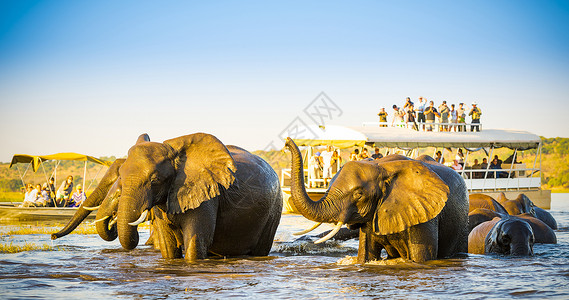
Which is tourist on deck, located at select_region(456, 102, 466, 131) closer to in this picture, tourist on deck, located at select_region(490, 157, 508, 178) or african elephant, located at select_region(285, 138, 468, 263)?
tourist on deck, located at select_region(490, 157, 508, 178)

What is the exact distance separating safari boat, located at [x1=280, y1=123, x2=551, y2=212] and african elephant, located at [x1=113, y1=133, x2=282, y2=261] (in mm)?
16322

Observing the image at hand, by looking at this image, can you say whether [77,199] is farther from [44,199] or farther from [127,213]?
[127,213]

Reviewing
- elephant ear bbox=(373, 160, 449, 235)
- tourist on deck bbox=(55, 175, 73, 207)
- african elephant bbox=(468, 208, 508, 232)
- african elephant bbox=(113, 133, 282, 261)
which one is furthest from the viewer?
tourist on deck bbox=(55, 175, 73, 207)

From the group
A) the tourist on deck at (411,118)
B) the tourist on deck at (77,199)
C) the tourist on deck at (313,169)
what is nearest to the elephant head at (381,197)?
the tourist on deck at (77,199)

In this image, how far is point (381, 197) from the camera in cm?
873

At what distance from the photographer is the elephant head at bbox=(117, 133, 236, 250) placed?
28.8ft

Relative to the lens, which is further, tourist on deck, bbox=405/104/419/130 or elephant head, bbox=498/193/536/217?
tourist on deck, bbox=405/104/419/130

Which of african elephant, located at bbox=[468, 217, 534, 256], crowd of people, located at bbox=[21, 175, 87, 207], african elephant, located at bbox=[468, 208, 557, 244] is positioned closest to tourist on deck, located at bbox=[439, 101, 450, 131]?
crowd of people, located at bbox=[21, 175, 87, 207]

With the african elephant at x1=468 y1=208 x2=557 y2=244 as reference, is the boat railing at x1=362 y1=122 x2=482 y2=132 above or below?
above

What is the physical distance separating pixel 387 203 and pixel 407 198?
257mm

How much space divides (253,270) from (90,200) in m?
3.35

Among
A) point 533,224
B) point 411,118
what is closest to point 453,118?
point 411,118

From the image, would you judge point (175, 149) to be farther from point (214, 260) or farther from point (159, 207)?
point (214, 260)

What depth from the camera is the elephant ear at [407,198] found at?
28.2ft
